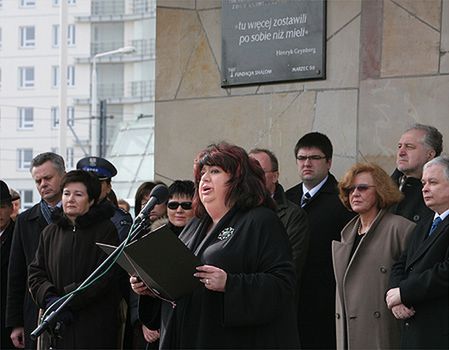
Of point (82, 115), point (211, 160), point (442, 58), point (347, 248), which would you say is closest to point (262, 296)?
point (211, 160)

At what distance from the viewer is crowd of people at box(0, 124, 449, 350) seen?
19.1ft

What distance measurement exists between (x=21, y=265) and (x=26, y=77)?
50.4 m

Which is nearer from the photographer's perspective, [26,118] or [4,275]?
[4,275]

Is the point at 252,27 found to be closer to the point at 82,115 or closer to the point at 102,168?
the point at 102,168

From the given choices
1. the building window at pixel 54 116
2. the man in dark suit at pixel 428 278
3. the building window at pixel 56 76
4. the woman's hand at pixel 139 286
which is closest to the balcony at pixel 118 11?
the building window at pixel 56 76

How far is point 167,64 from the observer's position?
9406mm

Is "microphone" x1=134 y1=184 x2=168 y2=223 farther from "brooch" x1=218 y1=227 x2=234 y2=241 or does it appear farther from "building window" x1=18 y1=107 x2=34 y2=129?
"building window" x1=18 y1=107 x2=34 y2=129

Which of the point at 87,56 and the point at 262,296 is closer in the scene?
the point at 262,296

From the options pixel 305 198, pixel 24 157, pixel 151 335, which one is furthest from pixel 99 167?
pixel 24 157

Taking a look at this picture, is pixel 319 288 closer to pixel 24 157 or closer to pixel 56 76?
pixel 24 157

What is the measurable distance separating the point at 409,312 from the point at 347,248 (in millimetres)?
901

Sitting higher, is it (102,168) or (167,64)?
(167,64)

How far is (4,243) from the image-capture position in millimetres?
9273

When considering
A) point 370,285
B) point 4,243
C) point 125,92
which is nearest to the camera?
point 370,285
